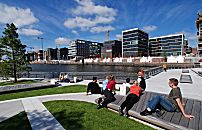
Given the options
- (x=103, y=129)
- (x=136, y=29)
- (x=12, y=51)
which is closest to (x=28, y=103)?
(x=103, y=129)

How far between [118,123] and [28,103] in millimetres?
5926

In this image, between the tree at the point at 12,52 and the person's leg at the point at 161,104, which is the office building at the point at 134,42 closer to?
the tree at the point at 12,52

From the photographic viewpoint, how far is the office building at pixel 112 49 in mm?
144750

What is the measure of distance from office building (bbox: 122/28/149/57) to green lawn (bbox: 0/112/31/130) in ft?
403

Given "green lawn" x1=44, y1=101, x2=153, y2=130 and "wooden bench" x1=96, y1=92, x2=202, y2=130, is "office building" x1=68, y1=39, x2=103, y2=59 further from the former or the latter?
"wooden bench" x1=96, y1=92, x2=202, y2=130

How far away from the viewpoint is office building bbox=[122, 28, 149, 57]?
4929 inches

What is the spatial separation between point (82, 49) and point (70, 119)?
184 metres

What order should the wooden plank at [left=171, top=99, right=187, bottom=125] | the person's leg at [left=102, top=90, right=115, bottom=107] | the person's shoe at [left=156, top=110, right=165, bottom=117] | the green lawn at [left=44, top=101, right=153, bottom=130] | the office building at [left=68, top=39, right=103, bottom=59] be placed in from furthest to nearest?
1. the office building at [left=68, top=39, right=103, bottom=59]
2. the person's leg at [left=102, top=90, right=115, bottom=107]
3. the person's shoe at [left=156, top=110, right=165, bottom=117]
4. the green lawn at [left=44, top=101, right=153, bottom=130]
5. the wooden plank at [left=171, top=99, right=187, bottom=125]

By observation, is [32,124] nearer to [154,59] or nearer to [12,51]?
[12,51]

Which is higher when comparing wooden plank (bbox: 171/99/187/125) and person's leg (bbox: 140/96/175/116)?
person's leg (bbox: 140/96/175/116)

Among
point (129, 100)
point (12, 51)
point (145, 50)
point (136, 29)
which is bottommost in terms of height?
point (129, 100)

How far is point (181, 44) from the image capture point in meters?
123

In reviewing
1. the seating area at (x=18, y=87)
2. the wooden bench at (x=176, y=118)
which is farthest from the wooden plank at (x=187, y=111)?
the seating area at (x=18, y=87)

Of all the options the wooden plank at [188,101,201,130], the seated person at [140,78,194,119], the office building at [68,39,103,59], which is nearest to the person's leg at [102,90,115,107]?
the seated person at [140,78,194,119]
